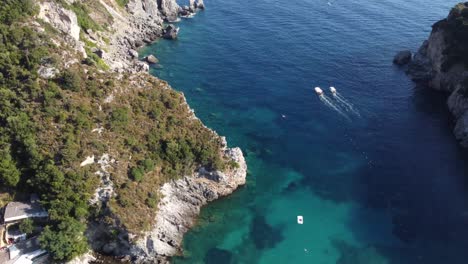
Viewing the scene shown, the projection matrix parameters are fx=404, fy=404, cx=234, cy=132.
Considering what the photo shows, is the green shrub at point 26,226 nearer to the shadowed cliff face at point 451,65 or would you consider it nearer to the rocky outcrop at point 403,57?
the shadowed cliff face at point 451,65

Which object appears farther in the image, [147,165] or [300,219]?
[300,219]

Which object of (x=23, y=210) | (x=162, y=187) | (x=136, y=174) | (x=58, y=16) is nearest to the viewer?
(x=23, y=210)

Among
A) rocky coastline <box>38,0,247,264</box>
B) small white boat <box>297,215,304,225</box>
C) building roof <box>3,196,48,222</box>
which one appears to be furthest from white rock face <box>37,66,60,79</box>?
small white boat <box>297,215,304,225</box>

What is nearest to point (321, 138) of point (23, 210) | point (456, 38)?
point (456, 38)

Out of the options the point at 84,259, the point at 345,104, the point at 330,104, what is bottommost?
the point at 84,259

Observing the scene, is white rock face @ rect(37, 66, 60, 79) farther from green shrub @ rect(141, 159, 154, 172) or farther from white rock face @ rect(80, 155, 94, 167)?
green shrub @ rect(141, 159, 154, 172)

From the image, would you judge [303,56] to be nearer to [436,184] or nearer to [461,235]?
[436,184]

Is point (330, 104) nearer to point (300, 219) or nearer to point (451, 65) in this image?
point (451, 65)

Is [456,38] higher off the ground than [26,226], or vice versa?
[456,38]
